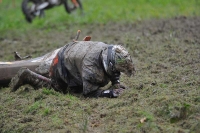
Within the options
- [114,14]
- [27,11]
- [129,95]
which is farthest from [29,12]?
[129,95]

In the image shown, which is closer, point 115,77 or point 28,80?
point 115,77

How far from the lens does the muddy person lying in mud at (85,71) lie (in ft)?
19.4

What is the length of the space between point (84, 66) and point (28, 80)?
1.21 m

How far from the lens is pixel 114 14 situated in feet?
50.8

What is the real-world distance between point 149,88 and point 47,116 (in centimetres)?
153

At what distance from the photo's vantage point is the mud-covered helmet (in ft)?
19.2

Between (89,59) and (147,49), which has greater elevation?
(89,59)

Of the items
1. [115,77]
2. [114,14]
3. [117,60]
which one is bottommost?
[114,14]

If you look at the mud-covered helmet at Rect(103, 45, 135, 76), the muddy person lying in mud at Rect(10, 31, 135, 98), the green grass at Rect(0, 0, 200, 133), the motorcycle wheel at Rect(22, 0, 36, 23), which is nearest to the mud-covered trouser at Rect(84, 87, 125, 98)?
the muddy person lying in mud at Rect(10, 31, 135, 98)

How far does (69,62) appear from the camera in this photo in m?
6.51

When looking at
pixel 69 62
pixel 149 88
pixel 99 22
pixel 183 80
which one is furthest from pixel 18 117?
pixel 99 22

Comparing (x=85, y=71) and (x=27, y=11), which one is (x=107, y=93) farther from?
(x=27, y=11)

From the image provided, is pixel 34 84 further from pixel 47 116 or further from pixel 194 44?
pixel 194 44

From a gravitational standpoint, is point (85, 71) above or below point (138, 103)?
above
